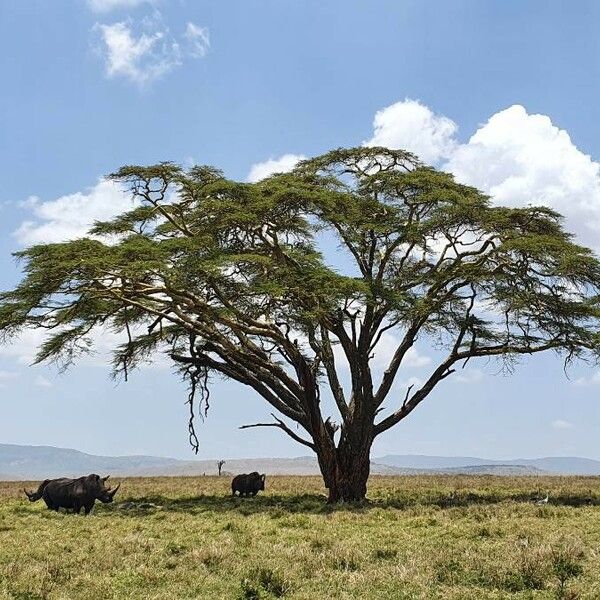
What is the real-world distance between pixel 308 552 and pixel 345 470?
496 inches

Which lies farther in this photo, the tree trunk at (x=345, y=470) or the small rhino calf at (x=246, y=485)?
the small rhino calf at (x=246, y=485)

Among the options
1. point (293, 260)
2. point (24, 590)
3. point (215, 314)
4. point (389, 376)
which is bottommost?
point (24, 590)

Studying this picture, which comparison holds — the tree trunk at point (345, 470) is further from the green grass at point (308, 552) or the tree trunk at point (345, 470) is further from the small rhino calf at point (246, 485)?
the small rhino calf at point (246, 485)

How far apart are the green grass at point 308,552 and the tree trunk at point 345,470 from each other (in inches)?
86.9

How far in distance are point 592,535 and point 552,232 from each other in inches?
550

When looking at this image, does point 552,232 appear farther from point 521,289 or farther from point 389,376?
point 389,376

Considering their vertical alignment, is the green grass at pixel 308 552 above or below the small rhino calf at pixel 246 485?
below

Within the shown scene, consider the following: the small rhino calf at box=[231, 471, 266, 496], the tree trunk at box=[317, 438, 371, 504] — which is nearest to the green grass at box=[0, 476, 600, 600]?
the tree trunk at box=[317, 438, 371, 504]

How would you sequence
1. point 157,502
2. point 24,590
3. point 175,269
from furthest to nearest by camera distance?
1. point 157,502
2. point 175,269
3. point 24,590

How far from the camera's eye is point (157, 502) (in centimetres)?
2567

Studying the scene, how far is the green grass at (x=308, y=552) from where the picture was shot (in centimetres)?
1035

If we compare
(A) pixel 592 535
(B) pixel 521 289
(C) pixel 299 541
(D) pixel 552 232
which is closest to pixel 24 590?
(C) pixel 299 541

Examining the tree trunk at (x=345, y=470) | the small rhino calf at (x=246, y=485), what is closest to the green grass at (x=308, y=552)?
the tree trunk at (x=345, y=470)

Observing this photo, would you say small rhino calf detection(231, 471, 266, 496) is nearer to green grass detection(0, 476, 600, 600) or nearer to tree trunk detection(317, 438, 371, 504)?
tree trunk detection(317, 438, 371, 504)
